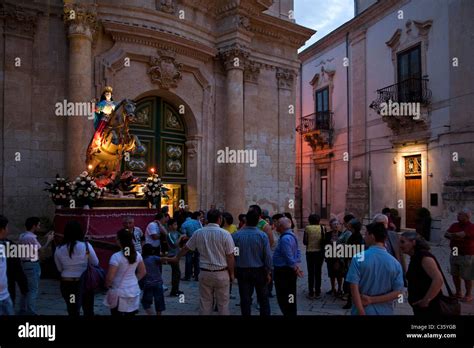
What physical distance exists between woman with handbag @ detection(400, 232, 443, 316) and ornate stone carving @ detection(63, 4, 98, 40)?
9.77 metres

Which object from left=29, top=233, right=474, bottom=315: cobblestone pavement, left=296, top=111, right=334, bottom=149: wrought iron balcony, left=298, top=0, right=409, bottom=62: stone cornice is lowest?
left=29, top=233, right=474, bottom=315: cobblestone pavement

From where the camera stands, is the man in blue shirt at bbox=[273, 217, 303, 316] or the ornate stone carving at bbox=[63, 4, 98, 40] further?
the ornate stone carving at bbox=[63, 4, 98, 40]

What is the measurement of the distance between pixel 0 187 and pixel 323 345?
9.03 m

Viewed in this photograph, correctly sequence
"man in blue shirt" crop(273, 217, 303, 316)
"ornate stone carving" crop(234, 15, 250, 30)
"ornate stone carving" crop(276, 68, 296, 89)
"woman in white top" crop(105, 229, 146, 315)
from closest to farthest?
1. "woman in white top" crop(105, 229, 146, 315)
2. "man in blue shirt" crop(273, 217, 303, 316)
3. "ornate stone carving" crop(234, 15, 250, 30)
4. "ornate stone carving" crop(276, 68, 296, 89)

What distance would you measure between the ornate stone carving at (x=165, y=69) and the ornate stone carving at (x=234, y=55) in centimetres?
168

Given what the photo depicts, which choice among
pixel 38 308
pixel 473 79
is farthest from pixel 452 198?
pixel 38 308

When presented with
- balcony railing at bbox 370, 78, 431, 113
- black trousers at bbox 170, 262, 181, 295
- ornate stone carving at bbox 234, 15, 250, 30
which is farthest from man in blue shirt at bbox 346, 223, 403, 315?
balcony railing at bbox 370, 78, 431, 113

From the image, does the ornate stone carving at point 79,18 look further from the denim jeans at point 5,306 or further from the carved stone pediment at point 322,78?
the carved stone pediment at point 322,78

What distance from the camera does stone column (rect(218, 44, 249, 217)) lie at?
1356 cm

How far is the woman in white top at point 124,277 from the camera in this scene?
429 centimetres

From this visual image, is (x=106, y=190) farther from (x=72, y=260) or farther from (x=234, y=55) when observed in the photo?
(x=234, y=55)

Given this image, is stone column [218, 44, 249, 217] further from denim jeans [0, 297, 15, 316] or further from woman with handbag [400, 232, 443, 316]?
woman with handbag [400, 232, 443, 316]

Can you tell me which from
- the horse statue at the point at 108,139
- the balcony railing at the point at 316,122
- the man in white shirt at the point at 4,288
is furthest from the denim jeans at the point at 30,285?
the balcony railing at the point at 316,122

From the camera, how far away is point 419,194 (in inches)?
669
